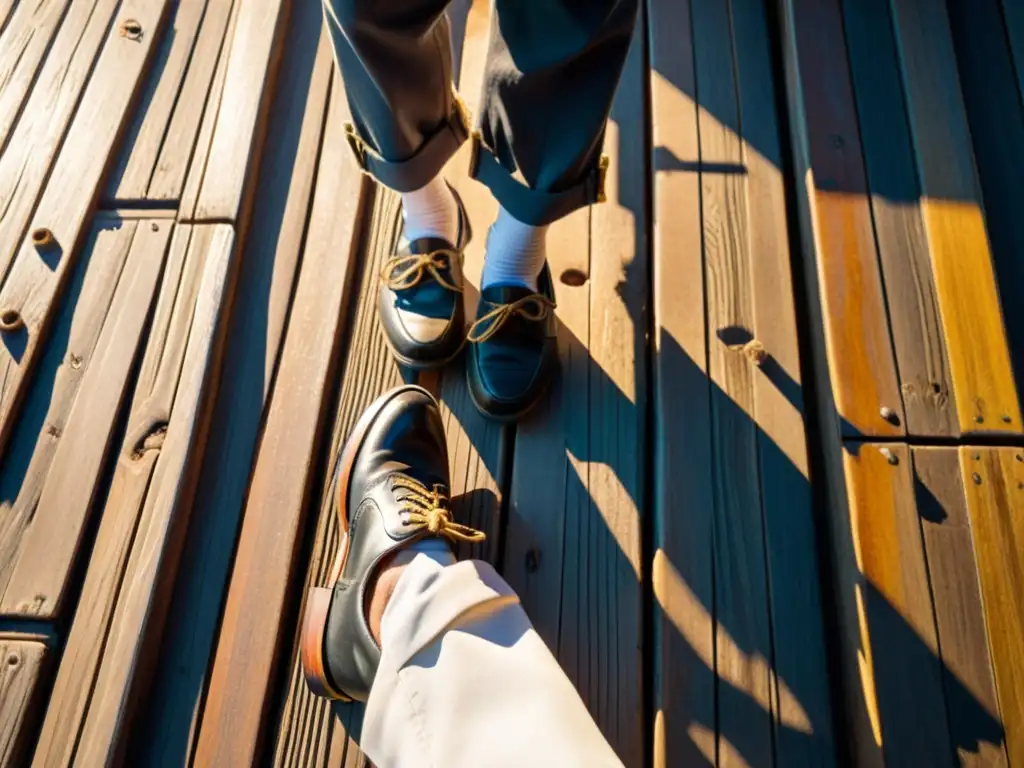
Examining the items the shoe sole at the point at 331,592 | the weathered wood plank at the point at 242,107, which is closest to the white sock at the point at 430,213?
the shoe sole at the point at 331,592

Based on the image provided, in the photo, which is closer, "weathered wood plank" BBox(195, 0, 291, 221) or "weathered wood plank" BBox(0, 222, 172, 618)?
"weathered wood plank" BBox(0, 222, 172, 618)

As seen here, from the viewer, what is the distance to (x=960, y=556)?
37.8 inches

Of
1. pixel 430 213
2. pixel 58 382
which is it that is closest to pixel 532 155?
pixel 430 213

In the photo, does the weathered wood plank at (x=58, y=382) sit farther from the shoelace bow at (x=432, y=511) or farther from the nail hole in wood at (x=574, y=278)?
the nail hole in wood at (x=574, y=278)

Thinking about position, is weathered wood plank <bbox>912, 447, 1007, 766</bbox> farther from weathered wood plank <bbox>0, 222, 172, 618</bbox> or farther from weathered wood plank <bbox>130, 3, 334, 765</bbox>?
weathered wood plank <bbox>0, 222, 172, 618</bbox>

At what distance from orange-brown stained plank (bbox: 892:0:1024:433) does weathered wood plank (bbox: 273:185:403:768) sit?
0.88 meters

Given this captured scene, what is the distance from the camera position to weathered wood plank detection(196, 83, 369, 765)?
902 millimetres

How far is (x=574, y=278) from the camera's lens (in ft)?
3.99

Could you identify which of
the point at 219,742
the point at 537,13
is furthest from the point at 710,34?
the point at 219,742

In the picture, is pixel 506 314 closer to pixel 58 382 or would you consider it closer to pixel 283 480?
pixel 283 480

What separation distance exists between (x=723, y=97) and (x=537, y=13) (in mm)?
766

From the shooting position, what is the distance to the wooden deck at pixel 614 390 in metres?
0.91

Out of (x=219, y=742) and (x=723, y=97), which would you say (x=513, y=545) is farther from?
(x=723, y=97)

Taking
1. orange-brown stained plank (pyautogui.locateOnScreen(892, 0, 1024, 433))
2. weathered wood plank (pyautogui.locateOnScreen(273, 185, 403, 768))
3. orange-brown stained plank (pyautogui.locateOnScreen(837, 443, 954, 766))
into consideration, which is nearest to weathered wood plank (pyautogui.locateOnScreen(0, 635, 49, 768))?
weathered wood plank (pyautogui.locateOnScreen(273, 185, 403, 768))
